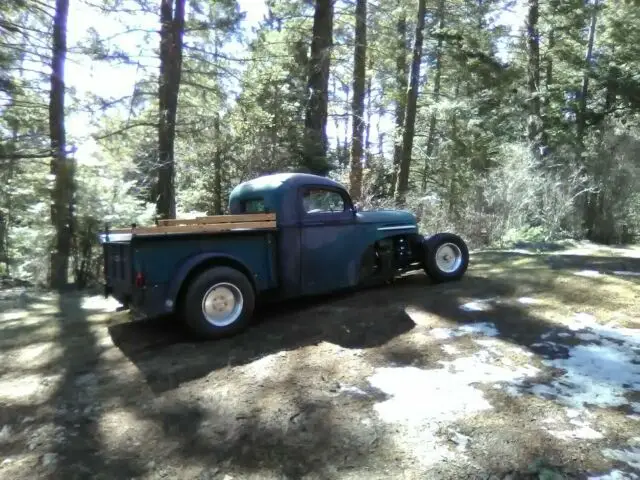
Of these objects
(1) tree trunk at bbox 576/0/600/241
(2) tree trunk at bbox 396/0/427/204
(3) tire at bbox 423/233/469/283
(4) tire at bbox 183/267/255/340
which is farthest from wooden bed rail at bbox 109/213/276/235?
(1) tree trunk at bbox 576/0/600/241

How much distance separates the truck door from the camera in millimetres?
6023

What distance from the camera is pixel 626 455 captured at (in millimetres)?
2801

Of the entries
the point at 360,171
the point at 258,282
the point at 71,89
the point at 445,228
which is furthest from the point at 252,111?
the point at 258,282

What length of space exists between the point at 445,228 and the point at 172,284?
10.7m

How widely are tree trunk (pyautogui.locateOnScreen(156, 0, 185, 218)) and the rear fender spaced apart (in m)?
7.31

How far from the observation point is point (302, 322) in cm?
571

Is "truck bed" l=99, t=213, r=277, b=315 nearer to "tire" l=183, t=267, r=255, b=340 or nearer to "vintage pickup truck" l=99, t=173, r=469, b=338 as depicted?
"vintage pickup truck" l=99, t=173, r=469, b=338

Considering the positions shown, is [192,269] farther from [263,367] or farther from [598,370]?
[598,370]

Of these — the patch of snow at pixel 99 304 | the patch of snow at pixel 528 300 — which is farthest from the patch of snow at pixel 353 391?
the patch of snow at pixel 99 304

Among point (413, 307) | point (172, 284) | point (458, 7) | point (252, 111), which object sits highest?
point (458, 7)

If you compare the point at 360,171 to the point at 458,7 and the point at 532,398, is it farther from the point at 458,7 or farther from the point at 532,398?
the point at 532,398

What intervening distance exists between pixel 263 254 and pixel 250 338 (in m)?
0.99

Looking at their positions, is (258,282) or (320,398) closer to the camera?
(320,398)

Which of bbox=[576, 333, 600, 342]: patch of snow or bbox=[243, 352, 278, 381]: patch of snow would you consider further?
bbox=[576, 333, 600, 342]: patch of snow
